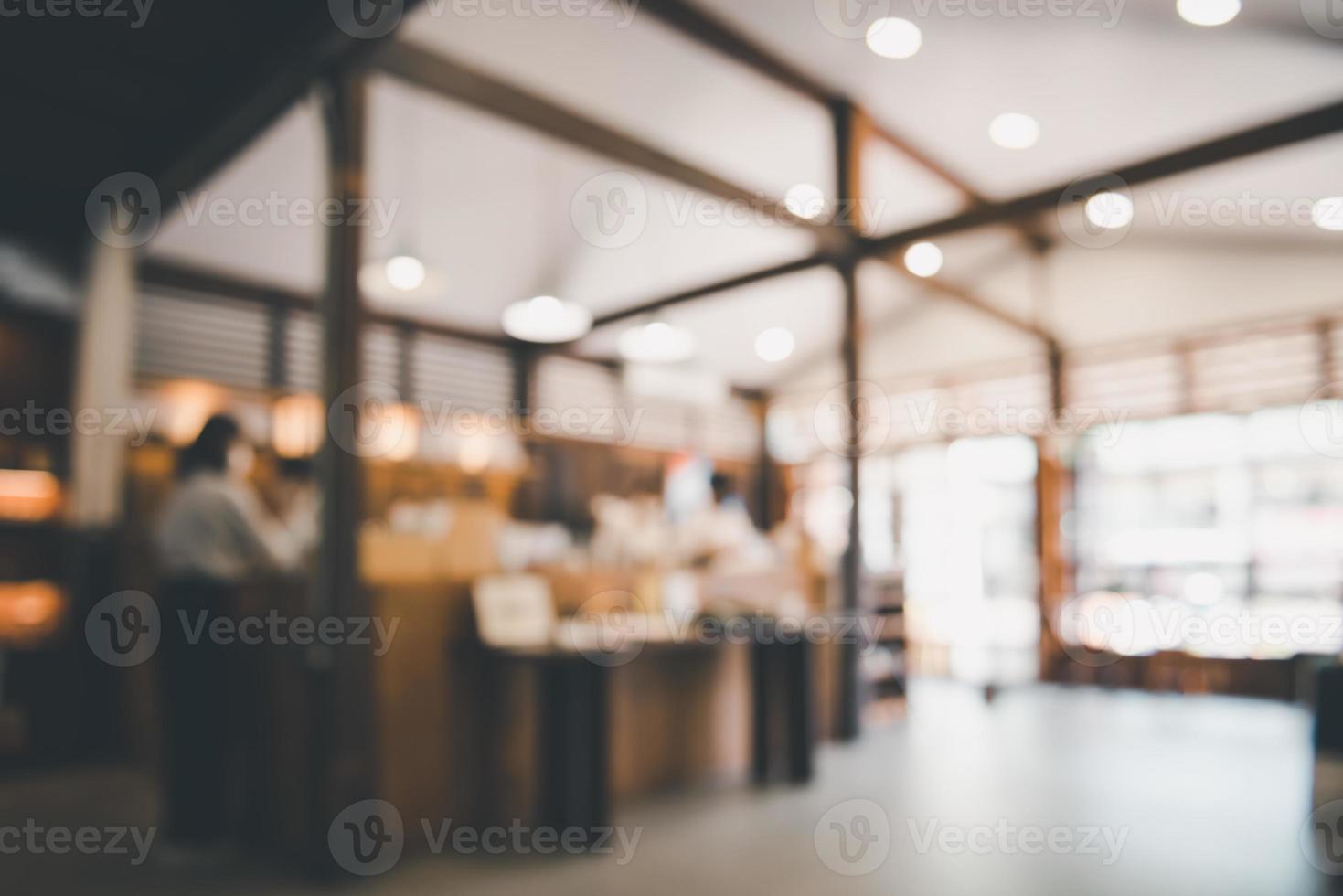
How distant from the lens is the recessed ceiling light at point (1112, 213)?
6.62m

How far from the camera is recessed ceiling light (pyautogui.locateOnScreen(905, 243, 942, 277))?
7215mm

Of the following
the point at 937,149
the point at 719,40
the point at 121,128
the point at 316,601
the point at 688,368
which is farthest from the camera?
the point at 688,368

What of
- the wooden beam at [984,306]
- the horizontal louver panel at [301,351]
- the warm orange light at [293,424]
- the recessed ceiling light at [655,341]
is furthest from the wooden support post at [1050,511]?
the horizontal louver panel at [301,351]

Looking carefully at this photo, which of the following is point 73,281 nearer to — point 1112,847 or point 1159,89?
point 1112,847

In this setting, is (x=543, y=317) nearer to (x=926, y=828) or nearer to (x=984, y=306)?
(x=926, y=828)

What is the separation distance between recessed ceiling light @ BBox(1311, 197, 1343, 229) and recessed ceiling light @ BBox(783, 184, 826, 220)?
395 centimetres

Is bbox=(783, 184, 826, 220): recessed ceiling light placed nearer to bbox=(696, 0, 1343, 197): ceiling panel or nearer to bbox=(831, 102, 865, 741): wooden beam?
bbox=(831, 102, 865, 741): wooden beam

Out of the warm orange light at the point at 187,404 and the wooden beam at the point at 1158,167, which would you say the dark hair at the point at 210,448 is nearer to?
the warm orange light at the point at 187,404

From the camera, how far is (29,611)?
539 cm

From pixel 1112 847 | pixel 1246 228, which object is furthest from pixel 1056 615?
pixel 1112 847

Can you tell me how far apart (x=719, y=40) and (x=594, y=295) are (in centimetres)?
360

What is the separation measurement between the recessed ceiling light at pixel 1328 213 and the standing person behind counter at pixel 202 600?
25.4 ft

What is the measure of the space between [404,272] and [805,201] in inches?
123

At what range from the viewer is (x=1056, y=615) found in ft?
27.9
